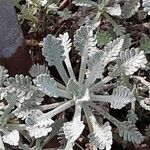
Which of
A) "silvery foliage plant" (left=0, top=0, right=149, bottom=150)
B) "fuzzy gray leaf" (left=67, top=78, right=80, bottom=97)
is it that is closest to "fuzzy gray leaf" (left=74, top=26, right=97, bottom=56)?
"silvery foliage plant" (left=0, top=0, right=149, bottom=150)

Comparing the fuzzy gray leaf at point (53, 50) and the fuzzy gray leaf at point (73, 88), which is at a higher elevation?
the fuzzy gray leaf at point (53, 50)

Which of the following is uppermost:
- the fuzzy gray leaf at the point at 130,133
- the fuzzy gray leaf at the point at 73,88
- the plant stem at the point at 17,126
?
the fuzzy gray leaf at the point at 73,88

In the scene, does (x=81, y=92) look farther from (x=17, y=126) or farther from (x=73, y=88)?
(x=17, y=126)

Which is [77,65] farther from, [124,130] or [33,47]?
[124,130]

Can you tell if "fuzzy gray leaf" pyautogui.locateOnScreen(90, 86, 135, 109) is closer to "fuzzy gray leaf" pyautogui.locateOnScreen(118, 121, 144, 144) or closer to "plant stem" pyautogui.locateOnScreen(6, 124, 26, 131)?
"fuzzy gray leaf" pyautogui.locateOnScreen(118, 121, 144, 144)

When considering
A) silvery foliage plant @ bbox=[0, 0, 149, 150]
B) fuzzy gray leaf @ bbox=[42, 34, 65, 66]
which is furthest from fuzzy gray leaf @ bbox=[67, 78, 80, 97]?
fuzzy gray leaf @ bbox=[42, 34, 65, 66]

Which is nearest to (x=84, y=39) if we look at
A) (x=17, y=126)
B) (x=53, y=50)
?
(x=53, y=50)

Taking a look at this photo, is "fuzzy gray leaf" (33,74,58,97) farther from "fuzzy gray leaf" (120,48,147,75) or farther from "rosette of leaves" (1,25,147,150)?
"fuzzy gray leaf" (120,48,147,75)

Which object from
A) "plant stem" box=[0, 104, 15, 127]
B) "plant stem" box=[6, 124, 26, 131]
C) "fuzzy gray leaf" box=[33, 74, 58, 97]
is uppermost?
"fuzzy gray leaf" box=[33, 74, 58, 97]

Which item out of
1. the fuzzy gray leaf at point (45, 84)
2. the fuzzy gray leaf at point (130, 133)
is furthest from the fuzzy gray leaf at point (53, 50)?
the fuzzy gray leaf at point (130, 133)

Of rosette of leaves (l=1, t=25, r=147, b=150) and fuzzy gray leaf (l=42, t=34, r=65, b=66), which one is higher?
fuzzy gray leaf (l=42, t=34, r=65, b=66)

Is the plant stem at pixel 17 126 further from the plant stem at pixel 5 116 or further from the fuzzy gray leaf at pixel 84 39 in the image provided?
the fuzzy gray leaf at pixel 84 39
